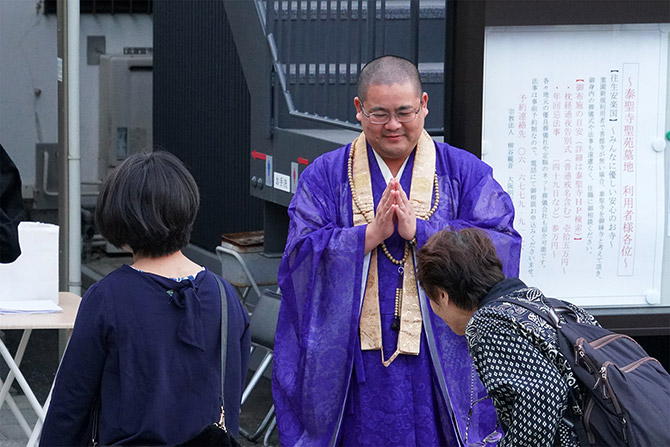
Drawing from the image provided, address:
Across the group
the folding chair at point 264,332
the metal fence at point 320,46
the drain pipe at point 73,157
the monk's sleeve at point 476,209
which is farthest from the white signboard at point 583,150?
the drain pipe at point 73,157

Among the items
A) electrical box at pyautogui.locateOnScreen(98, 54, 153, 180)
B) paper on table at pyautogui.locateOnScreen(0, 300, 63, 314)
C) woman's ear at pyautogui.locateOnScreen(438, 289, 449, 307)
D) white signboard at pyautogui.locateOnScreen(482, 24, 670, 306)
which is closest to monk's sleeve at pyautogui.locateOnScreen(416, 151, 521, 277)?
white signboard at pyautogui.locateOnScreen(482, 24, 670, 306)

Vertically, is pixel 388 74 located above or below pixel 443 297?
above

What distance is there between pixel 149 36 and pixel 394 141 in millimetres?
8695

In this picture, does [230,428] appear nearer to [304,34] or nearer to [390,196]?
[390,196]

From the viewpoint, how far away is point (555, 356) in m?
2.47

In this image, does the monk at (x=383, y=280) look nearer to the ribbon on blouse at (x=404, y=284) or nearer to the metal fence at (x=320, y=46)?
the ribbon on blouse at (x=404, y=284)

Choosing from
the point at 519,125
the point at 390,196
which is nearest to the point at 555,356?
the point at 390,196

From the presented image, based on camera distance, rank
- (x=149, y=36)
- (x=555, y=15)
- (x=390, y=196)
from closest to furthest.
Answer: (x=390, y=196), (x=555, y=15), (x=149, y=36)

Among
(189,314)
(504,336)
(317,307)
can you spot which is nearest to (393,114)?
(317,307)

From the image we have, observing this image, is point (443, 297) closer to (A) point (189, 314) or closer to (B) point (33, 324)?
(A) point (189, 314)

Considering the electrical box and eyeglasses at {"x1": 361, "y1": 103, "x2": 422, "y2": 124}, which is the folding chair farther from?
the electrical box

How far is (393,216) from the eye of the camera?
11.0 ft

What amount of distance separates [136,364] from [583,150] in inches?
86.1

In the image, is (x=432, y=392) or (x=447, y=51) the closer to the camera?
(x=432, y=392)
